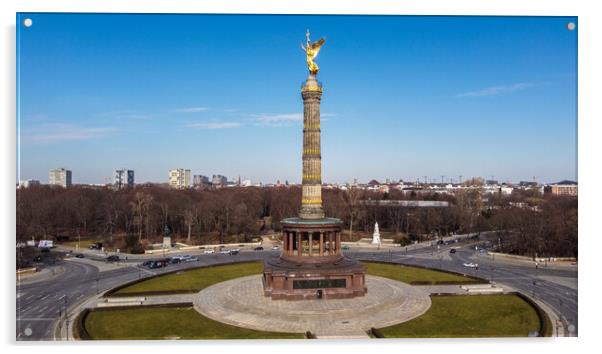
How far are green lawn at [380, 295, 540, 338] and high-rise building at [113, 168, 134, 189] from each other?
78777 mm

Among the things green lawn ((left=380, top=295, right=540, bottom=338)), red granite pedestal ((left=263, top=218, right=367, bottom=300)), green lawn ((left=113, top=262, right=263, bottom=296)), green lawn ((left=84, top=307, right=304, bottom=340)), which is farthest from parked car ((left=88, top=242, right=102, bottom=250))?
green lawn ((left=380, top=295, right=540, bottom=338))

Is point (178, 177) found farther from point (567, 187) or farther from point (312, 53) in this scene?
point (567, 187)

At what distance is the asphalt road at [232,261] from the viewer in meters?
28.3

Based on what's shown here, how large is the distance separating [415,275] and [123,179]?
77.5 meters

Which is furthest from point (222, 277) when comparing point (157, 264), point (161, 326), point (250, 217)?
point (250, 217)

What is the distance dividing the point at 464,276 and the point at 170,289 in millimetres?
27673

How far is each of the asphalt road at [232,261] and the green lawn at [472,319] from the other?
2.47 m

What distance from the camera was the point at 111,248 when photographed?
6103 centimetres

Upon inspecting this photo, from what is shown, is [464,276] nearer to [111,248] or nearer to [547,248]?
[547,248]

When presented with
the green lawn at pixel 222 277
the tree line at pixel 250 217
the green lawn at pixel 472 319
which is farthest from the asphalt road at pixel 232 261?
the tree line at pixel 250 217

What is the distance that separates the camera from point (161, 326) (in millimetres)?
26125

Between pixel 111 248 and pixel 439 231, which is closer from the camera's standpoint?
pixel 111 248

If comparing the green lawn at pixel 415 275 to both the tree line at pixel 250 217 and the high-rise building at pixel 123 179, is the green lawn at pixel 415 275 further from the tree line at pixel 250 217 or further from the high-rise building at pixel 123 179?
the high-rise building at pixel 123 179
